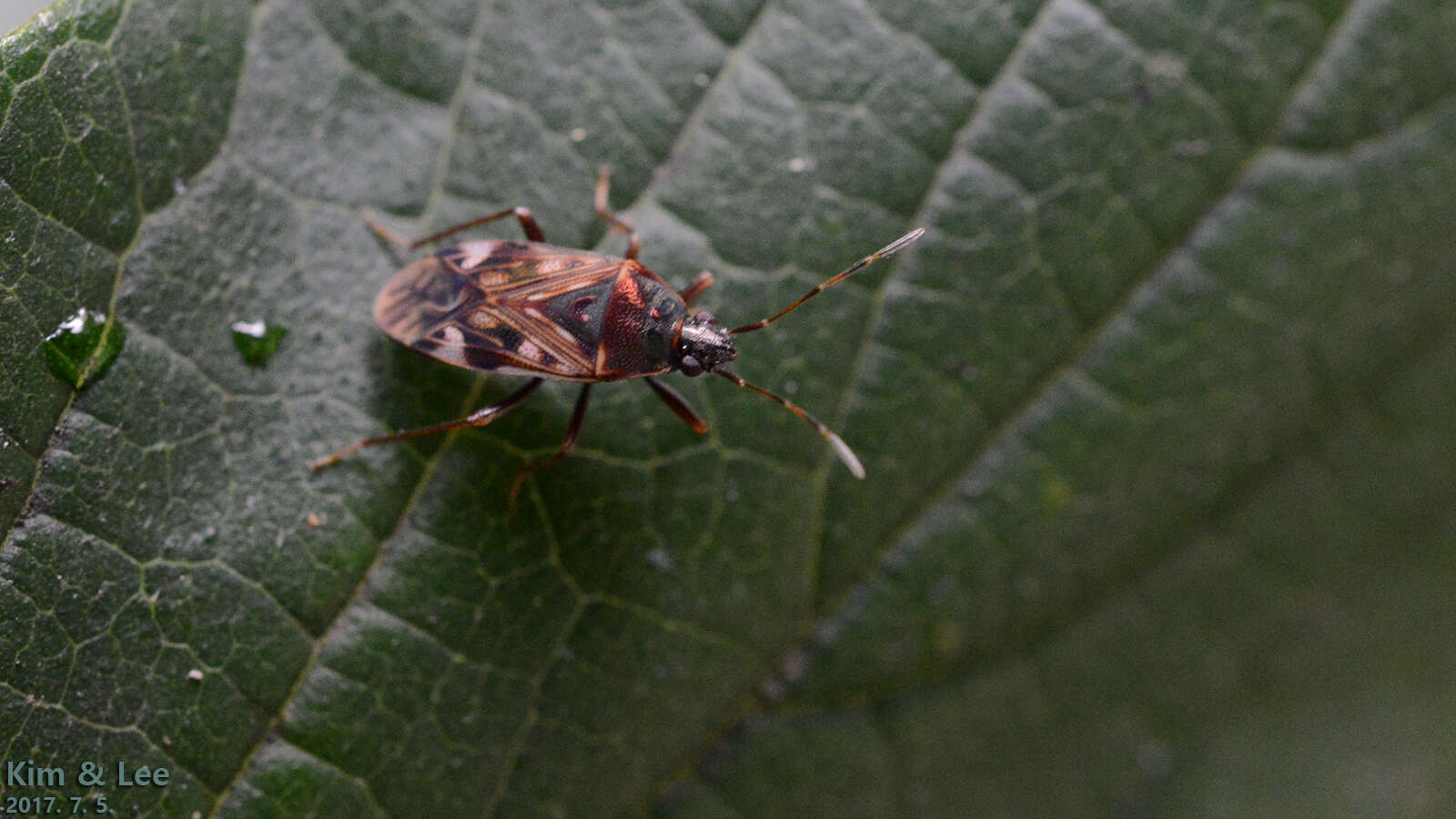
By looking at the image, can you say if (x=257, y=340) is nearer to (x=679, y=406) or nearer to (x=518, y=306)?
(x=518, y=306)

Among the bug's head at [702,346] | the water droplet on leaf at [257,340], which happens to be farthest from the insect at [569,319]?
the water droplet on leaf at [257,340]

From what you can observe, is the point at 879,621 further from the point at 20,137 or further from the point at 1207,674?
the point at 20,137

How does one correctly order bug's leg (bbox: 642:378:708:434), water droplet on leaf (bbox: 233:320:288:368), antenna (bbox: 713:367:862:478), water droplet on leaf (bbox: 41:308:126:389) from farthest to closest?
bug's leg (bbox: 642:378:708:434) → antenna (bbox: 713:367:862:478) → water droplet on leaf (bbox: 233:320:288:368) → water droplet on leaf (bbox: 41:308:126:389)

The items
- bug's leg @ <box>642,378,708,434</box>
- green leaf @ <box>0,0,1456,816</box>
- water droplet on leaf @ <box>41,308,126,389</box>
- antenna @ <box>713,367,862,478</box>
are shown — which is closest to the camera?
water droplet on leaf @ <box>41,308,126,389</box>

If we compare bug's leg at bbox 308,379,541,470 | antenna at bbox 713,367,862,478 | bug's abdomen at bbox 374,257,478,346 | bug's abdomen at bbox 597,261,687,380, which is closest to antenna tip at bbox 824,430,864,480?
antenna at bbox 713,367,862,478

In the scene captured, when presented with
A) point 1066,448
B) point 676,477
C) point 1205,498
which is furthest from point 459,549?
point 1205,498

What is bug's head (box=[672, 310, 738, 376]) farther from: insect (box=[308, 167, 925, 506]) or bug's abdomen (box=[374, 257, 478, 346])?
bug's abdomen (box=[374, 257, 478, 346])

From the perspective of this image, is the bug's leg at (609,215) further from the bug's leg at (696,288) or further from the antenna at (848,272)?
the antenna at (848,272)

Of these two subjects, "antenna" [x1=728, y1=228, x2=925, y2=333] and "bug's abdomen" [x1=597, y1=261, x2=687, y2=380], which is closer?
"antenna" [x1=728, y1=228, x2=925, y2=333]
